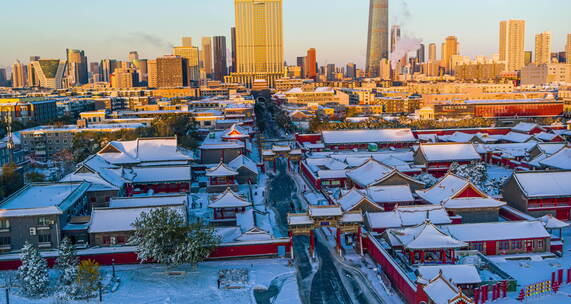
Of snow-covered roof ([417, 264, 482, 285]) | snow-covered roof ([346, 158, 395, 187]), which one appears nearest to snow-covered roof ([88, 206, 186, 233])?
snow-covered roof ([417, 264, 482, 285])

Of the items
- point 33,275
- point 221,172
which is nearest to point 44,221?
point 33,275

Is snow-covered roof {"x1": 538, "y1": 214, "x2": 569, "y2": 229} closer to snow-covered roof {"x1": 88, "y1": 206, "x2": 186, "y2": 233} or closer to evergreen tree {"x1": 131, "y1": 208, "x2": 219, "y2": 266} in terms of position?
evergreen tree {"x1": 131, "y1": 208, "x2": 219, "y2": 266}

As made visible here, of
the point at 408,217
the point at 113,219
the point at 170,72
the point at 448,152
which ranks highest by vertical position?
the point at 170,72

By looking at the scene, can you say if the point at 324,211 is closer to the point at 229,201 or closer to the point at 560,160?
the point at 229,201

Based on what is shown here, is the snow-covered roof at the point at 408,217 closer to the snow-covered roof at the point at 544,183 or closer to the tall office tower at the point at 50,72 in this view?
the snow-covered roof at the point at 544,183


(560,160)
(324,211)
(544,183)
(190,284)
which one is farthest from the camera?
(560,160)

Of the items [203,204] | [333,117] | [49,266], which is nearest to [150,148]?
[203,204]

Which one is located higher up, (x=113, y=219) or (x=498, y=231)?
(x=113, y=219)
